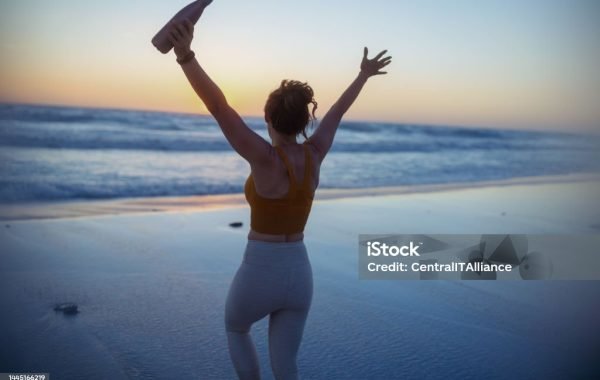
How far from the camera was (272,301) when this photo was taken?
2490mm

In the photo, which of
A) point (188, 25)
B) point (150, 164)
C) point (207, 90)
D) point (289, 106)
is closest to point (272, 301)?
point (289, 106)

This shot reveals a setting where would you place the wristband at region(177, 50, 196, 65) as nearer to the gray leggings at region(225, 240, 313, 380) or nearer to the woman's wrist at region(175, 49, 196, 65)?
the woman's wrist at region(175, 49, 196, 65)

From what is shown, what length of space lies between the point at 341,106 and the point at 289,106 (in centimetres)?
45

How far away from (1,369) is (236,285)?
1.88 meters

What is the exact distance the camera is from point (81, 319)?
4.21 m

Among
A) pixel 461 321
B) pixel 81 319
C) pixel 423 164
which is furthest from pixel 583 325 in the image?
pixel 423 164

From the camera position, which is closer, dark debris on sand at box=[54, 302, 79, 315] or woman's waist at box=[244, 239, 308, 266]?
woman's waist at box=[244, 239, 308, 266]

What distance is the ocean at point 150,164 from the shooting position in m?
11.2

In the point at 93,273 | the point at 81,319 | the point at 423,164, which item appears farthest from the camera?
the point at 423,164

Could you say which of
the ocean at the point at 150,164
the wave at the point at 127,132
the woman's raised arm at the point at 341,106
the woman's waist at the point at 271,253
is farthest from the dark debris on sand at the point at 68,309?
the wave at the point at 127,132

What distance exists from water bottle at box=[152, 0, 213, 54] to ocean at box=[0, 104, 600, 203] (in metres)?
7.98

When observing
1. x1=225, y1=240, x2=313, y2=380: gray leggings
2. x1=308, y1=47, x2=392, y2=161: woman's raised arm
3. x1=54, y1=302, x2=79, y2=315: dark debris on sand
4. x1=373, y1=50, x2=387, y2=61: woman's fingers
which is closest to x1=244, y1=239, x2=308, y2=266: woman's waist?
x1=225, y1=240, x2=313, y2=380: gray leggings

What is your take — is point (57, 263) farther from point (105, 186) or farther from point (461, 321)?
point (105, 186)

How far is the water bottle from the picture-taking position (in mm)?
2154
